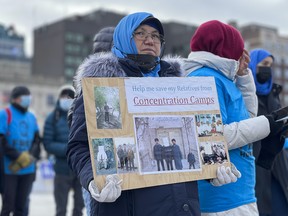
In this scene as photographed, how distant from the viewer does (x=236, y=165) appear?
2.91m

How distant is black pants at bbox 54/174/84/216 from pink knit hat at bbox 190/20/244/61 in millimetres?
3977

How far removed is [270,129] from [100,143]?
3.58 feet

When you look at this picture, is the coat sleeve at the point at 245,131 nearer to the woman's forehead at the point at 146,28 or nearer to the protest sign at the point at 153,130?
Answer: the protest sign at the point at 153,130

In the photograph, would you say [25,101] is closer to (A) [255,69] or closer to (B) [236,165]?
(A) [255,69]

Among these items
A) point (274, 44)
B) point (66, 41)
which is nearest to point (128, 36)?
point (274, 44)

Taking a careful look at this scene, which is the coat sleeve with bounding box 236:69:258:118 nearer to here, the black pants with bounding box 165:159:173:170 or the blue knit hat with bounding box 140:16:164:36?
the blue knit hat with bounding box 140:16:164:36

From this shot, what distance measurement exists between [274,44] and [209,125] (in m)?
91.9

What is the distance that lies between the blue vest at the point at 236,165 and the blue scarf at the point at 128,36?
444mm

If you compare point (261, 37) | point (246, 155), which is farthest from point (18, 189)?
point (261, 37)

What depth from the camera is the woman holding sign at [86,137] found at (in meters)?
2.44

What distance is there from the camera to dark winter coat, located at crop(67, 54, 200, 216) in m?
2.44

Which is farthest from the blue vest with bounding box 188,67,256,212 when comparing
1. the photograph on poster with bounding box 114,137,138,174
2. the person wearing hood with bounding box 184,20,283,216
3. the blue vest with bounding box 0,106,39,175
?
the blue vest with bounding box 0,106,39,175

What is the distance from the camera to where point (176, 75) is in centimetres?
276

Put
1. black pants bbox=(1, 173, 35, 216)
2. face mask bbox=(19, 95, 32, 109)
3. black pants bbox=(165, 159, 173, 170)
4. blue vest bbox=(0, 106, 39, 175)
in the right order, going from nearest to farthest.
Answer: black pants bbox=(165, 159, 173, 170) < black pants bbox=(1, 173, 35, 216) < blue vest bbox=(0, 106, 39, 175) < face mask bbox=(19, 95, 32, 109)
